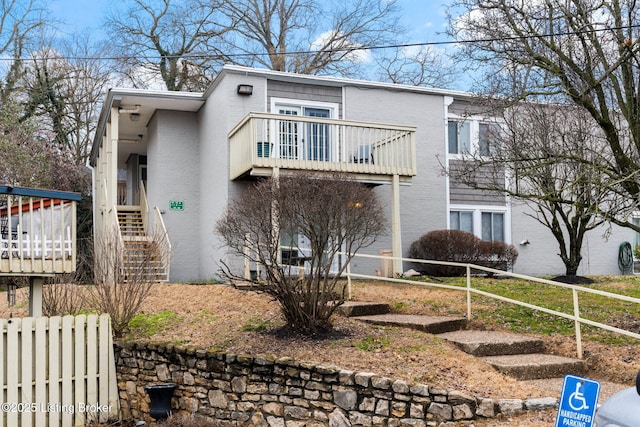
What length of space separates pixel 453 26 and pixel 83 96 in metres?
24.8

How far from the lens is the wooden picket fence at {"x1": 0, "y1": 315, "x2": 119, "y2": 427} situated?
839cm

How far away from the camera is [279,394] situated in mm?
7930

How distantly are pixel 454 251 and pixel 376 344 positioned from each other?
9.01 metres

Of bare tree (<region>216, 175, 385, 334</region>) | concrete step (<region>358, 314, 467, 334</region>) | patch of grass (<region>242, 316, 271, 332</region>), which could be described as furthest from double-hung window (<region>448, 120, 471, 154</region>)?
patch of grass (<region>242, 316, 271, 332</region>)

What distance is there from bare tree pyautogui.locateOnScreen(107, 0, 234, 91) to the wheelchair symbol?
29205mm

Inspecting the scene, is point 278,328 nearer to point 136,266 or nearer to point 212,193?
point 136,266

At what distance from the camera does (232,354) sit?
8.34 m

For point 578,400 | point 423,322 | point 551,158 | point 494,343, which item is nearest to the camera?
point 578,400

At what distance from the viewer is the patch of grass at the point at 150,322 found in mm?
10055

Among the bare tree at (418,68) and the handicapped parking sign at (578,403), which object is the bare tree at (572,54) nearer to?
the handicapped parking sign at (578,403)

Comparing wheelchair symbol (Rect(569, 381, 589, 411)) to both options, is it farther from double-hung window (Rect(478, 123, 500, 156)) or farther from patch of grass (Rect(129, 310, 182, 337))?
double-hung window (Rect(478, 123, 500, 156))

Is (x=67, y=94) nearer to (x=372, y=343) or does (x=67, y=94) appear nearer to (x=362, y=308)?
(x=362, y=308)

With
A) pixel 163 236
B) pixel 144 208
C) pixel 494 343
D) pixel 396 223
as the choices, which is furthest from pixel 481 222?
pixel 494 343

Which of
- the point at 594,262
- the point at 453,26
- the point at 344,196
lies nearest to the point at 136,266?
the point at 344,196
